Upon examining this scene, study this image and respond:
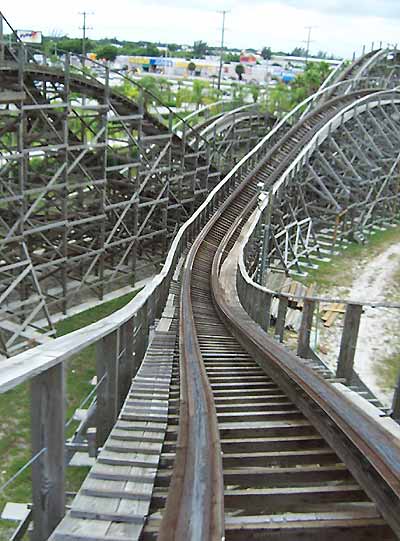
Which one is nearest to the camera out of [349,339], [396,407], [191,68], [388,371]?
[396,407]

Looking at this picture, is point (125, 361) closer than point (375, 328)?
Yes

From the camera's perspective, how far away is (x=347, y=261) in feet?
56.9

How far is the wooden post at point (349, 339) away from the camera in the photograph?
5.14 metres

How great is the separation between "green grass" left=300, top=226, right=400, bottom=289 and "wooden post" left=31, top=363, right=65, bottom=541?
13398 millimetres

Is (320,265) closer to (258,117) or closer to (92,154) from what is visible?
(92,154)

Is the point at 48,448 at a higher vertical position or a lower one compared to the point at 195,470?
higher

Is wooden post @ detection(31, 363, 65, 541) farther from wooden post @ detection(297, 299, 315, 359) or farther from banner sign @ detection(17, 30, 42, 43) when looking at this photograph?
banner sign @ detection(17, 30, 42, 43)

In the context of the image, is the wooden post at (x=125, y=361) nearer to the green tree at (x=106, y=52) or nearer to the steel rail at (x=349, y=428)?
the steel rail at (x=349, y=428)

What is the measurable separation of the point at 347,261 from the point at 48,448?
15.9 metres

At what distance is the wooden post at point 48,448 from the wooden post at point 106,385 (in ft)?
2.85

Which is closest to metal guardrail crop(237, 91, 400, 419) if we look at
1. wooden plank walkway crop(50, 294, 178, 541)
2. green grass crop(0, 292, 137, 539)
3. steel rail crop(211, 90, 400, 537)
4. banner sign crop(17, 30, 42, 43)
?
steel rail crop(211, 90, 400, 537)

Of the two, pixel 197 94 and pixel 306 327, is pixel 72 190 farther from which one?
pixel 197 94

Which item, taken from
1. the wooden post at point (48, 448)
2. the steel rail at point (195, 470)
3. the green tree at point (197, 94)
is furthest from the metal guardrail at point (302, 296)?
the green tree at point (197, 94)

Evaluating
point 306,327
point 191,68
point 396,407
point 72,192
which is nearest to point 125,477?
point 396,407
